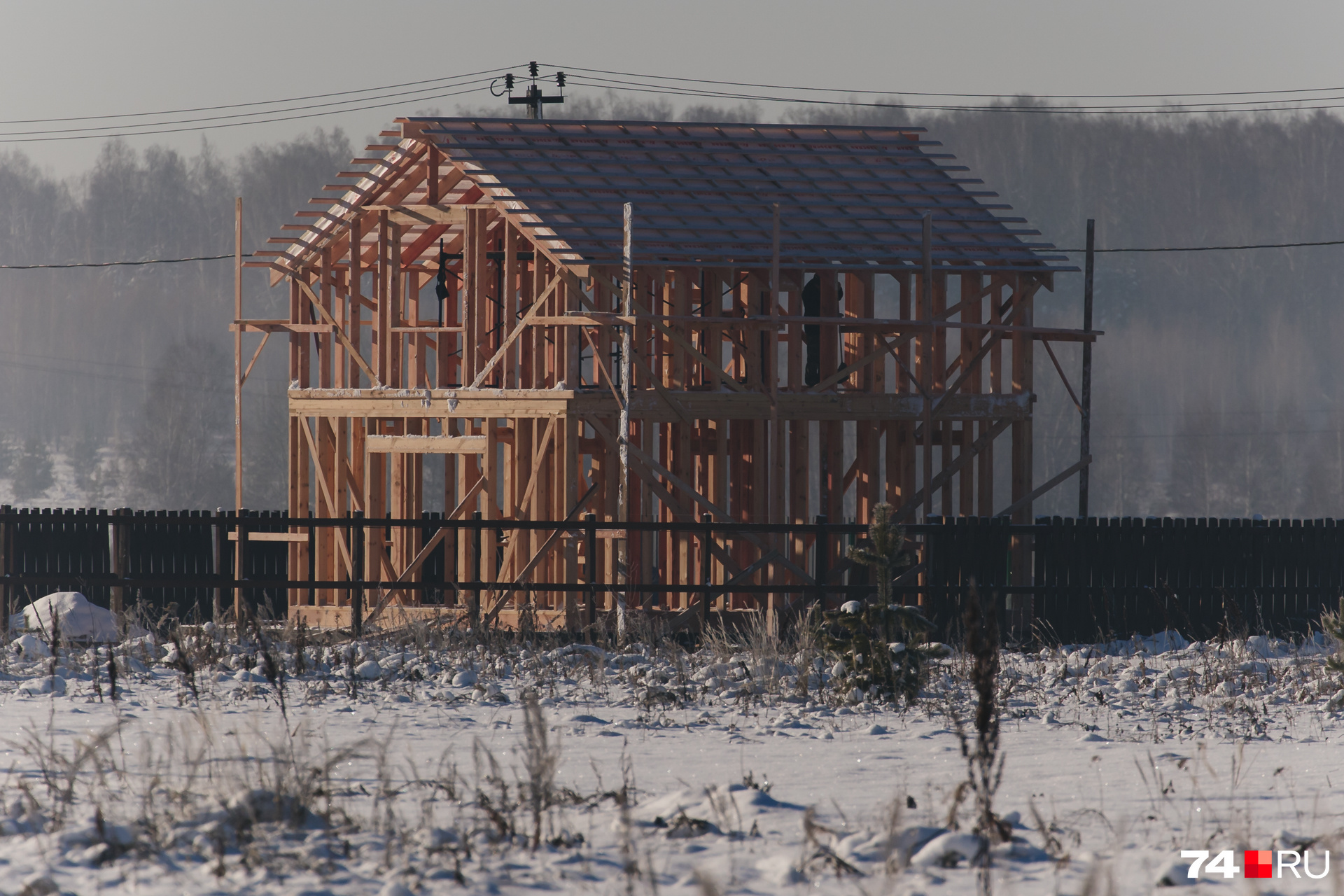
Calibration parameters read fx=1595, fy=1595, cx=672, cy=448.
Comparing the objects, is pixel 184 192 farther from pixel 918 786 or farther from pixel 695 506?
pixel 918 786

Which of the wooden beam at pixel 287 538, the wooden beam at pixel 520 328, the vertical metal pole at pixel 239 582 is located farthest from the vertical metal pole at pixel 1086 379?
the vertical metal pole at pixel 239 582

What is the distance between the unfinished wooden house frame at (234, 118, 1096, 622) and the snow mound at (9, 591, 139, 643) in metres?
3.84

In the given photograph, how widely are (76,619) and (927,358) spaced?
1077 cm

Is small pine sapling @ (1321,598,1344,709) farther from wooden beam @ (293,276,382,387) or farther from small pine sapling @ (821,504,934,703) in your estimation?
wooden beam @ (293,276,382,387)

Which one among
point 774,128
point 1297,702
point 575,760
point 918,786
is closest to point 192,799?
point 575,760

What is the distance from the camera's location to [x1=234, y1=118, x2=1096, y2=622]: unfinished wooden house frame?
20172mm

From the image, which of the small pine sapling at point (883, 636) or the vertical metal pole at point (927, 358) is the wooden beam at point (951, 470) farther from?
the small pine sapling at point (883, 636)

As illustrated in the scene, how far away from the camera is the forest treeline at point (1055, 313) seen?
7938cm

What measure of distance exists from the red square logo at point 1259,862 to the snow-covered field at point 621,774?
9cm

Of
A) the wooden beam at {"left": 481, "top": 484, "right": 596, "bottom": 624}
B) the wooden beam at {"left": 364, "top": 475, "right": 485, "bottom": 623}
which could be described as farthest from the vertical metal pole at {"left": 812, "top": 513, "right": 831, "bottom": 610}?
the wooden beam at {"left": 364, "top": 475, "right": 485, "bottom": 623}

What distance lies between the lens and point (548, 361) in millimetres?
21312

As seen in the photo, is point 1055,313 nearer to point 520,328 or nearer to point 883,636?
point 520,328

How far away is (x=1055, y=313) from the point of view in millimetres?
90188

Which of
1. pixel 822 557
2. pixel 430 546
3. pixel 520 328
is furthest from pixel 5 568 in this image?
pixel 822 557
